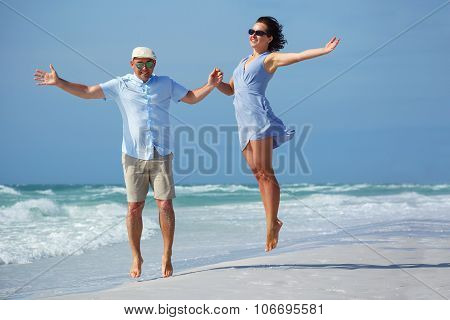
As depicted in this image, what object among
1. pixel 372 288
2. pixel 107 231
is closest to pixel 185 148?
pixel 372 288

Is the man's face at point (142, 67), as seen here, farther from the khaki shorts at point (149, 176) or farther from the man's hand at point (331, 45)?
the man's hand at point (331, 45)

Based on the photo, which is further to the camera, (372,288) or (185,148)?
(185,148)

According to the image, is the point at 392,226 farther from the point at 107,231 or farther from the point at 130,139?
the point at 130,139

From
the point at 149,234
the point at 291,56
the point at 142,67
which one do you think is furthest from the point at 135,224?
the point at 149,234

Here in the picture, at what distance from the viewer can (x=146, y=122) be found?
17.9 feet

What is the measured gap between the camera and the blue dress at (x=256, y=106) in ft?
18.9

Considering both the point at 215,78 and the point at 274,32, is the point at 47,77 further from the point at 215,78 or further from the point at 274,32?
the point at 274,32

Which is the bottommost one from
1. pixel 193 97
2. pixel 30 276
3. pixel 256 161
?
pixel 30 276

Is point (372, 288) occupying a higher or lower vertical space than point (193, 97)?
lower

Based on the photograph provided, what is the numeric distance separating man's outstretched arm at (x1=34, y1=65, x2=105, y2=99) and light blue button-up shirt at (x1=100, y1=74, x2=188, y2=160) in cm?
8

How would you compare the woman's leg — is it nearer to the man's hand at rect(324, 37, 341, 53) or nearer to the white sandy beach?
the white sandy beach

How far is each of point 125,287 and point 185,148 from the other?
2212 millimetres

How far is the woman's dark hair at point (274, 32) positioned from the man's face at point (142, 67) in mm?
1109

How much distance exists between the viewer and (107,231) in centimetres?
1036
